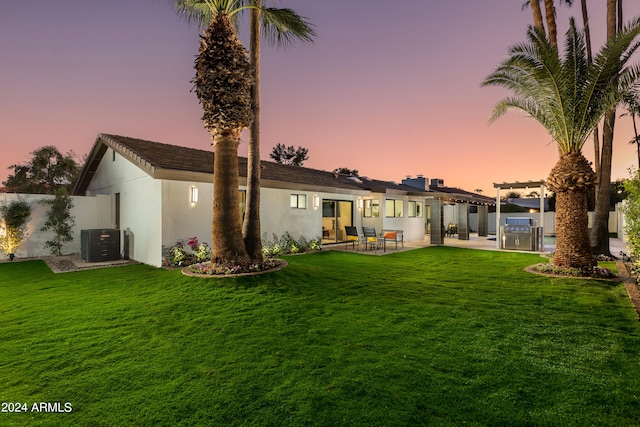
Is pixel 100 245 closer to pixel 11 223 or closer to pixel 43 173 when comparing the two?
pixel 11 223

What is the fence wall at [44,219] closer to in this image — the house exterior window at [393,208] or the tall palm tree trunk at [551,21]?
the house exterior window at [393,208]

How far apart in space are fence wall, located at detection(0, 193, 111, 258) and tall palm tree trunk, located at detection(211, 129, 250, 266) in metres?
8.49

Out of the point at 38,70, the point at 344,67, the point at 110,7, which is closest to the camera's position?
the point at 110,7

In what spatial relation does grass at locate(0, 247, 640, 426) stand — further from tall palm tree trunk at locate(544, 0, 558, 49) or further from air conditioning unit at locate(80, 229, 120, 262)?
tall palm tree trunk at locate(544, 0, 558, 49)

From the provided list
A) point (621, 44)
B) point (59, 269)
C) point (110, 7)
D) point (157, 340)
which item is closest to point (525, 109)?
point (621, 44)

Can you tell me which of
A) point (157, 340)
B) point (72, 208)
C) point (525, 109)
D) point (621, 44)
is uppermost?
point (621, 44)

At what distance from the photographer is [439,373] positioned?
3.32 meters

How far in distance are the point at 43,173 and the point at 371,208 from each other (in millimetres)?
24248

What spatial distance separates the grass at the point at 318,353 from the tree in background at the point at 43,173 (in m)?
20.2

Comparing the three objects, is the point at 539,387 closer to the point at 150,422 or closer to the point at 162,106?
the point at 150,422

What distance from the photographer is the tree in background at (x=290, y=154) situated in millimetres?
47938

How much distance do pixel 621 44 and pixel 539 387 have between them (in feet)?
31.9

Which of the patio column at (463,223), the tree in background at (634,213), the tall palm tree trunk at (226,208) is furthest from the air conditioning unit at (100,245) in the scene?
the patio column at (463,223)

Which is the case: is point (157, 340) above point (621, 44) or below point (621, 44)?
below
